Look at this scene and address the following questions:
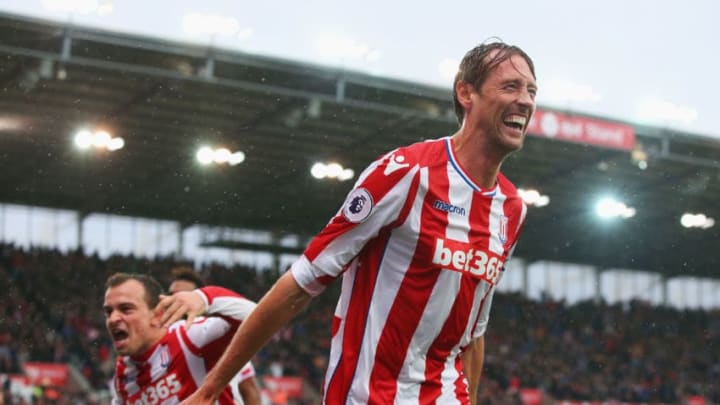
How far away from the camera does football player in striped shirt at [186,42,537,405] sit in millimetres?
3080

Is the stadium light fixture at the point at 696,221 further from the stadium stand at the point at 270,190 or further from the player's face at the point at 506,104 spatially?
the player's face at the point at 506,104

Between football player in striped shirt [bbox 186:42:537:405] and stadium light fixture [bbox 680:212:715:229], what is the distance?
30.7m

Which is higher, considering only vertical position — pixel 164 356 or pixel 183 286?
pixel 183 286

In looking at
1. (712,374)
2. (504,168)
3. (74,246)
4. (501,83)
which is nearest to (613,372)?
(712,374)

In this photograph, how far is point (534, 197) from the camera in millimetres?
29531

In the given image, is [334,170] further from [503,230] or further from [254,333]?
[254,333]

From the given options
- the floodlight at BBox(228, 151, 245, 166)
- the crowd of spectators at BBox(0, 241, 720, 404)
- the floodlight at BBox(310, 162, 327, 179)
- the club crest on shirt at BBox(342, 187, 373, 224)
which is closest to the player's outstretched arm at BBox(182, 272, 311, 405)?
the club crest on shirt at BBox(342, 187, 373, 224)

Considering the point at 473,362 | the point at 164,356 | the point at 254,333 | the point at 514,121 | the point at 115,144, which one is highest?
the point at 115,144

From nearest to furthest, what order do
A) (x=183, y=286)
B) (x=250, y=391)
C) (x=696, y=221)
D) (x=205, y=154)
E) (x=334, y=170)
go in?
(x=250, y=391), (x=183, y=286), (x=205, y=154), (x=334, y=170), (x=696, y=221)

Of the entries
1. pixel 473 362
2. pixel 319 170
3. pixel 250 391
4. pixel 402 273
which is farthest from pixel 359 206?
pixel 319 170

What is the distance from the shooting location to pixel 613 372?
30.6 meters

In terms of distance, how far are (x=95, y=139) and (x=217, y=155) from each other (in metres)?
3.00

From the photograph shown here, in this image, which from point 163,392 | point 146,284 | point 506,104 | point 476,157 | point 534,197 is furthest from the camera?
point 534,197

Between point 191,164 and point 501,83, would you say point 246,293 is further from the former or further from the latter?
point 501,83
